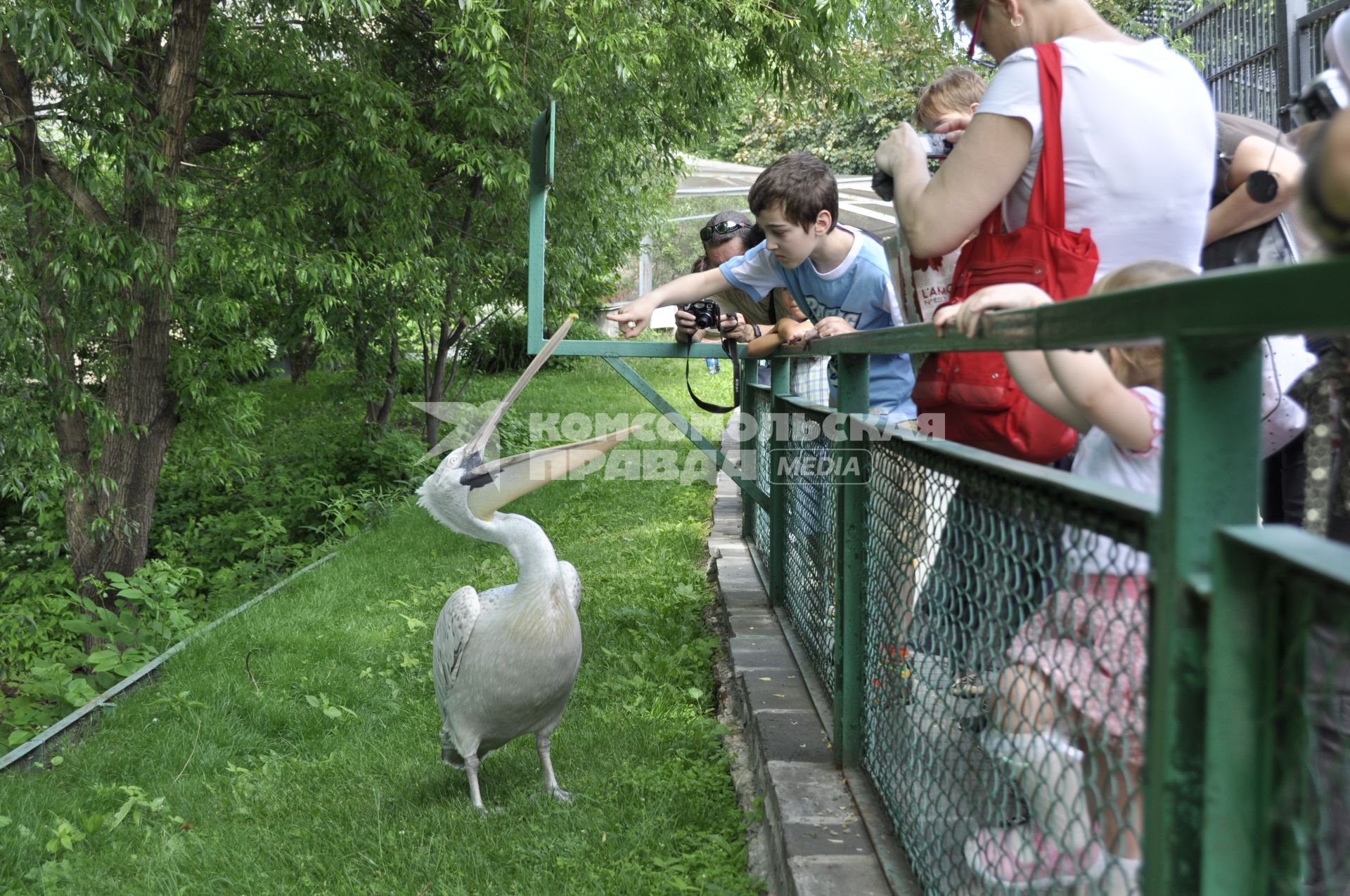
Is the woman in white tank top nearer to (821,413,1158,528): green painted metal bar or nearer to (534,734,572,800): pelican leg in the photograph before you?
(821,413,1158,528): green painted metal bar

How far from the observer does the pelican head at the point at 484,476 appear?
12.0 ft

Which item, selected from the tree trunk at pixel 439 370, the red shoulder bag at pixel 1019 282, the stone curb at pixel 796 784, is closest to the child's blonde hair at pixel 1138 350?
the red shoulder bag at pixel 1019 282

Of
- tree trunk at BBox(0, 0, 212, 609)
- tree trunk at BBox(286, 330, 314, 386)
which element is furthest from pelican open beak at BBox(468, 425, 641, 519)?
tree trunk at BBox(286, 330, 314, 386)

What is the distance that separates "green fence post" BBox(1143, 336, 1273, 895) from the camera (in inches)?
40.3

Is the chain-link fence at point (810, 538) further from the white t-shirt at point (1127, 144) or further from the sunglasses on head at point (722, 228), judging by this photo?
the white t-shirt at point (1127, 144)

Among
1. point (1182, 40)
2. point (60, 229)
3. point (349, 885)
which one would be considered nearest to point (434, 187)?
point (60, 229)

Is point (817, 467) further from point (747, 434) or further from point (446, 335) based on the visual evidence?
point (446, 335)

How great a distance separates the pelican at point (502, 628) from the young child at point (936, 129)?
1332 mm

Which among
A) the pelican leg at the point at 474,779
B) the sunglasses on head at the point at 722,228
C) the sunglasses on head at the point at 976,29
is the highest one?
the sunglasses on head at the point at 722,228

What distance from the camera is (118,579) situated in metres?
6.70

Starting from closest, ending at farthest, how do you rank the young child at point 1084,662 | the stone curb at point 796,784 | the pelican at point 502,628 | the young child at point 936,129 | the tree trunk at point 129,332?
the young child at point 1084,662, the stone curb at point 796,784, the young child at point 936,129, the pelican at point 502,628, the tree trunk at point 129,332

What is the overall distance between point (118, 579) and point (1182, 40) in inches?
352

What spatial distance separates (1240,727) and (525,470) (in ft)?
9.98

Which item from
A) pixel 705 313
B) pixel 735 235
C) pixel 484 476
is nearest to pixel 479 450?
pixel 484 476
